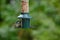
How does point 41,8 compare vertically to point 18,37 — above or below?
above

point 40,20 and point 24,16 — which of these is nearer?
point 24,16

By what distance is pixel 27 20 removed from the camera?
149 cm

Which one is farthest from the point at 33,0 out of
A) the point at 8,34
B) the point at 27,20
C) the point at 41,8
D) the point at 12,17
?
the point at 27,20

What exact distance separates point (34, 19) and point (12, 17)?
0.18 m

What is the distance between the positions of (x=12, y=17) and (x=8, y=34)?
0.16 metres

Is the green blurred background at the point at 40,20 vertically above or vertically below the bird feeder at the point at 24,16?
below

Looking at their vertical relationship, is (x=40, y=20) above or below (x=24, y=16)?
below

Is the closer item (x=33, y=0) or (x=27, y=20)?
(x=27, y=20)

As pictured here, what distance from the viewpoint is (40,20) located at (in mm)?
2070

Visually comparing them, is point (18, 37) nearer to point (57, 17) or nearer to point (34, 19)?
point (34, 19)

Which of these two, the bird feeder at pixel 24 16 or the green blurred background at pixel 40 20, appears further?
the green blurred background at pixel 40 20

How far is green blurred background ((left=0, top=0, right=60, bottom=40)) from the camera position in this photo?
204 centimetres

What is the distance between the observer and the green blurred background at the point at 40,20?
2.04 meters

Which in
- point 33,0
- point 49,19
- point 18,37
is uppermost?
point 33,0
